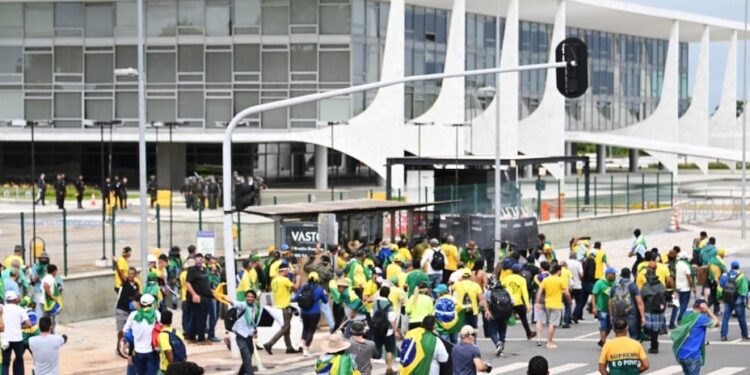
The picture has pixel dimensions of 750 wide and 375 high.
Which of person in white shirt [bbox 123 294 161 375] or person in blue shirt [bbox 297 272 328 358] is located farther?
person in blue shirt [bbox 297 272 328 358]

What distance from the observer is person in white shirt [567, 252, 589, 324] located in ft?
86.8

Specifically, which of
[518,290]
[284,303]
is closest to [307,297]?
[284,303]

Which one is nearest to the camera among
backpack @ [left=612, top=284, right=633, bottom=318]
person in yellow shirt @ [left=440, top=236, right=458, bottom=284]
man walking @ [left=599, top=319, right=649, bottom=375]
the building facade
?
man walking @ [left=599, top=319, right=649, bottom=375]

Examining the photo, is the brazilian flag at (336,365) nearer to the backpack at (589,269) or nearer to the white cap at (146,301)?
the white cap at (146,301)

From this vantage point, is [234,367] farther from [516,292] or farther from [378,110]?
[378,110]

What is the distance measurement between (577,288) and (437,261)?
2.82 metres

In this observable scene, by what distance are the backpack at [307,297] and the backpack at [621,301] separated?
4892mm

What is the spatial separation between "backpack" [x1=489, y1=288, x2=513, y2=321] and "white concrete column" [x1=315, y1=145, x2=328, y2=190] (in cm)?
4701

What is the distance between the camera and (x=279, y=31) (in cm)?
6594

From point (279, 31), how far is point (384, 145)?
Result: 7.58m

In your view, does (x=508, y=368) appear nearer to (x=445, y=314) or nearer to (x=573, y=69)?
(x=445, y=314)

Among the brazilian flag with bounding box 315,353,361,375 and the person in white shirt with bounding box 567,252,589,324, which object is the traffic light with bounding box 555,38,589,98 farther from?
the brazilian flag with bounding box 315,353,361,375

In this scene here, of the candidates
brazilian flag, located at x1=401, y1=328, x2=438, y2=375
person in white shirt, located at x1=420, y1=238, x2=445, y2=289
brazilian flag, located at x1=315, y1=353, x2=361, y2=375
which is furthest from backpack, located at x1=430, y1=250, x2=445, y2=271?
brazilian flag, located at x1=315, y1=353, x2=361, y2=375

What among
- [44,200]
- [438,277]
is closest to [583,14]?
[44,200]
